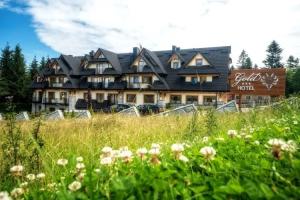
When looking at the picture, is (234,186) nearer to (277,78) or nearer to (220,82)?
(277,78)

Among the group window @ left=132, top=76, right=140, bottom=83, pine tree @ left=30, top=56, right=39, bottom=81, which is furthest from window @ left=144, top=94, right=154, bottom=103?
pine tree @ left=30, top=56, right=39, bottom=81

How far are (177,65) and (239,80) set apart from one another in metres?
21.8

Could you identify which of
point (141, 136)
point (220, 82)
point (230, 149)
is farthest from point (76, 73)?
point (230, 149)

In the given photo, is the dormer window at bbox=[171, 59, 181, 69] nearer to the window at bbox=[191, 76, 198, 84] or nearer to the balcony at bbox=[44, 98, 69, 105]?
the window at bbox=[191, 76, 198, 84]

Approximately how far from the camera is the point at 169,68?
43.4m

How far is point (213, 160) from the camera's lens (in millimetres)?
2129

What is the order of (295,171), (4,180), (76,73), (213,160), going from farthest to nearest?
(76,73), (4,180), (213,160), (295,171)

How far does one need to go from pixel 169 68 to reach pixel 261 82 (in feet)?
77.6

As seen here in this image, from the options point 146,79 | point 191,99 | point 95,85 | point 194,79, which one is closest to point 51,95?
point 95,85

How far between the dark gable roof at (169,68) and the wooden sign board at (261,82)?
15.8 m

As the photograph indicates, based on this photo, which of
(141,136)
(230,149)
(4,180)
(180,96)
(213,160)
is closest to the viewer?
(213,160)

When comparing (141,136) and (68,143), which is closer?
(68,143)

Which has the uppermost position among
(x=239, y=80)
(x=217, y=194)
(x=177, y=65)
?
(x=177, y=65)

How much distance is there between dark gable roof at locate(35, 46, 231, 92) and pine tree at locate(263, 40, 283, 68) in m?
47.1
